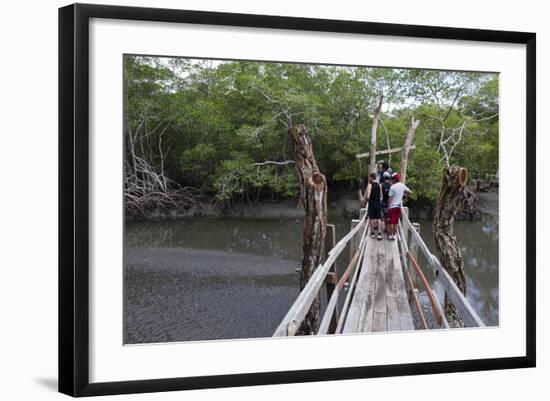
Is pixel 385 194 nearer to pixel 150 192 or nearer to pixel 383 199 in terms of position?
pixel 383 199

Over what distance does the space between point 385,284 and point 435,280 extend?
375 mm

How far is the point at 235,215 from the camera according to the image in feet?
16.8

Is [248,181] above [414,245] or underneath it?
above

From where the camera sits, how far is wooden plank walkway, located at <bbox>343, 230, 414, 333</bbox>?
5.34 meters

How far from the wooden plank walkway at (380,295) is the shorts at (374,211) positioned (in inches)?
6.7

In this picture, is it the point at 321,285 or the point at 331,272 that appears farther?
the point at 331,272

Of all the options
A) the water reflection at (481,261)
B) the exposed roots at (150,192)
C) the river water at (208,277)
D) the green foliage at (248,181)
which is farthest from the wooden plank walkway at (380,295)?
the exposed roots at (150,192)

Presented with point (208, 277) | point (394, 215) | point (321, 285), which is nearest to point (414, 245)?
point (394, 215)

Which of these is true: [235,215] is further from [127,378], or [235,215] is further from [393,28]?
[393,28]

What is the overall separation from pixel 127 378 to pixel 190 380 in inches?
15.6

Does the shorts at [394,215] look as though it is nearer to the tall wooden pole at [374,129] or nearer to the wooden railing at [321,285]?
the wooden railing at [321,285]

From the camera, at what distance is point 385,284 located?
18.3 ft

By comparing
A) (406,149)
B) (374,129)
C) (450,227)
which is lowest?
(450,227)

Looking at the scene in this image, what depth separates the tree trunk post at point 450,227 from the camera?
5539mm
